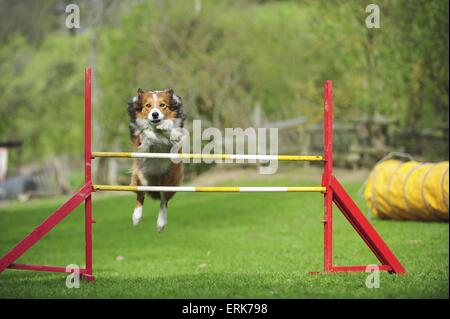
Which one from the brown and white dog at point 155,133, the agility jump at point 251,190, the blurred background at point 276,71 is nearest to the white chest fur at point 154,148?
the brown and white dog at point 155,133

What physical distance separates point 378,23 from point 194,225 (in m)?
6.41

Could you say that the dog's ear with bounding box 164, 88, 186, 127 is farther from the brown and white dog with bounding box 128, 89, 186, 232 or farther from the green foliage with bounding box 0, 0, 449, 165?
the green foliage with bounding box 0, 0, 449, 165

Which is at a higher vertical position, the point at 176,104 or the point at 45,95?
the point at 45,95

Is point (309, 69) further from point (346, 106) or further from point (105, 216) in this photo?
point (105, 216)

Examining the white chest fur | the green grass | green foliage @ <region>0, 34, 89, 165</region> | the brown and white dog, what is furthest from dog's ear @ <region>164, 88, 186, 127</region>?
green foliage @ <region>0, 34, 89, 165</region>

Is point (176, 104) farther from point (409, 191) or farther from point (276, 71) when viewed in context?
point (276, 71)

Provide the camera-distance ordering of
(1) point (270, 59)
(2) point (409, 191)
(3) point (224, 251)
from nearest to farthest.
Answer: (3) point (224, 251) → (2) point (409, 191) → (1) point (270, 59)

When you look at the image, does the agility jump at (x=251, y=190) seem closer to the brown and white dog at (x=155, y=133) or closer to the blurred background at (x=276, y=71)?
the brown and white dog at (x=155, y=133)

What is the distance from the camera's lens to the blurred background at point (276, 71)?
16.9 meters

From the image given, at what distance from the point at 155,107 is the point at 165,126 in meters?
0.17

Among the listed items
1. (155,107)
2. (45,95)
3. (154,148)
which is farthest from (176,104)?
(45,95)

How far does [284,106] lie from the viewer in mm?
24906

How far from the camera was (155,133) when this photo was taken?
614cm

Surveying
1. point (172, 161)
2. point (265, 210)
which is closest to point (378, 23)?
point (265, 210)
